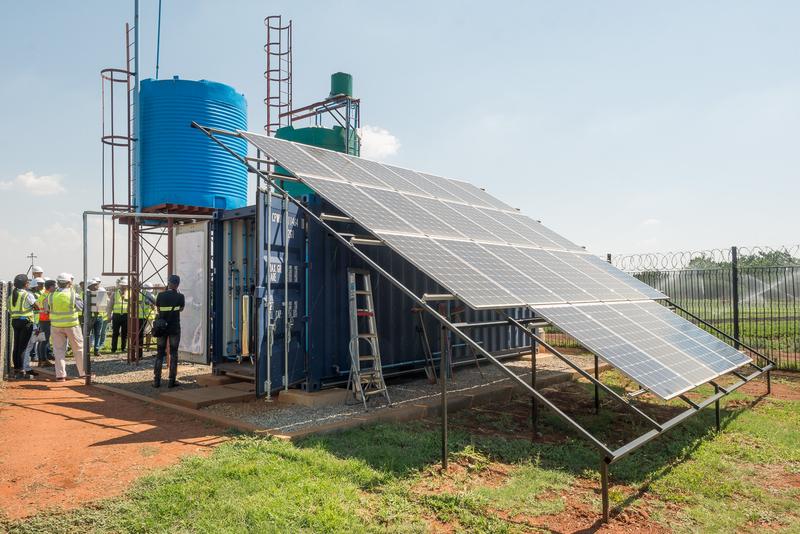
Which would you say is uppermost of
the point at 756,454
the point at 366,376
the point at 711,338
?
the point at 711,338

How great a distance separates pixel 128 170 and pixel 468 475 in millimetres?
11831

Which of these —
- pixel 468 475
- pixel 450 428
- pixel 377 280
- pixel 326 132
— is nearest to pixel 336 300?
pixel 377 280

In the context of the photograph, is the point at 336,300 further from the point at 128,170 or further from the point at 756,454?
the point at 128,170

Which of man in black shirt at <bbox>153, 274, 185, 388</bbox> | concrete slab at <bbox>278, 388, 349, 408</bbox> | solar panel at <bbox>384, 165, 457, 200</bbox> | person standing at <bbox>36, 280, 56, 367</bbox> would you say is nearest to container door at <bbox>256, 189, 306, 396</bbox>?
concrete slab at <bbox>278, 388, 349, 408</bbox>

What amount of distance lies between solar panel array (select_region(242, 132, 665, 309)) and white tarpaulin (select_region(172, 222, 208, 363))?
3.17m

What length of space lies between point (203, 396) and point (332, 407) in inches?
84.7

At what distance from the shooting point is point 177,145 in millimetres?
12969

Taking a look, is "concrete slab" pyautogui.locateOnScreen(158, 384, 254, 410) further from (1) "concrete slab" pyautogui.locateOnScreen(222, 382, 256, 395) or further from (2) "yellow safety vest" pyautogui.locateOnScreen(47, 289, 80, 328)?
(2) "yellow safety vest" pyautogui.locateOnScreen(47, 289, 80, 328)

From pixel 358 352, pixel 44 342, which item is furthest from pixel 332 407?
pixel 44 342

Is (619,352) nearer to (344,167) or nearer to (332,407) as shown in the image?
(332,407)

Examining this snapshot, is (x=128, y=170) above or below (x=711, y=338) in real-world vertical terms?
above

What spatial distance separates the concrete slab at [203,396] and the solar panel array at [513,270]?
3.70 meters

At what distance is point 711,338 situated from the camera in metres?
8.84

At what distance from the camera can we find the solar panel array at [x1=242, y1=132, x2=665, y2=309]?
682 centimetres
